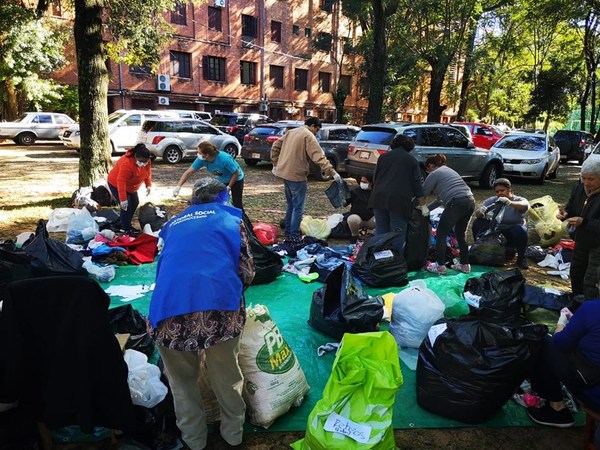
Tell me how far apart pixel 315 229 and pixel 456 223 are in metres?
2.24

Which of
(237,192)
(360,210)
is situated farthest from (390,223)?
(237,192)

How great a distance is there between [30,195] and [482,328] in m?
9.39

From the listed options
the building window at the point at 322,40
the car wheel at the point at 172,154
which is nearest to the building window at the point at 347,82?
the building window at the point at 322,40

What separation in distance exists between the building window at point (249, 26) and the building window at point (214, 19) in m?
1.88

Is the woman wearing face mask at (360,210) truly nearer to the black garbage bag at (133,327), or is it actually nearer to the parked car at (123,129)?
the black garbage bag at (133,327)

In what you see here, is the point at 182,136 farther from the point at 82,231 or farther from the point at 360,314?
the point at 360,314

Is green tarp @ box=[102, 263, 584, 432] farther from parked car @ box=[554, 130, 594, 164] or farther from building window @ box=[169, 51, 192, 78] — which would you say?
building window @ box=[169, 51, 192, 78]

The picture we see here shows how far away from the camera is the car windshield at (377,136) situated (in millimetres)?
10312

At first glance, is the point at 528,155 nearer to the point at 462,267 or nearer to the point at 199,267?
the point at 462,267

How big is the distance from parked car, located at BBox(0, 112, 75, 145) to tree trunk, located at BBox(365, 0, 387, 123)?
13.5m

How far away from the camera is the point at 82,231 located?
6.37 m

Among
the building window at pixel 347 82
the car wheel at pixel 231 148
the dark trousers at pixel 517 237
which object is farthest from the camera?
the building window at pixel 347 82

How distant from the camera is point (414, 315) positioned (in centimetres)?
370

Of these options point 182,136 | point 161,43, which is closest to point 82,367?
point 182,136
